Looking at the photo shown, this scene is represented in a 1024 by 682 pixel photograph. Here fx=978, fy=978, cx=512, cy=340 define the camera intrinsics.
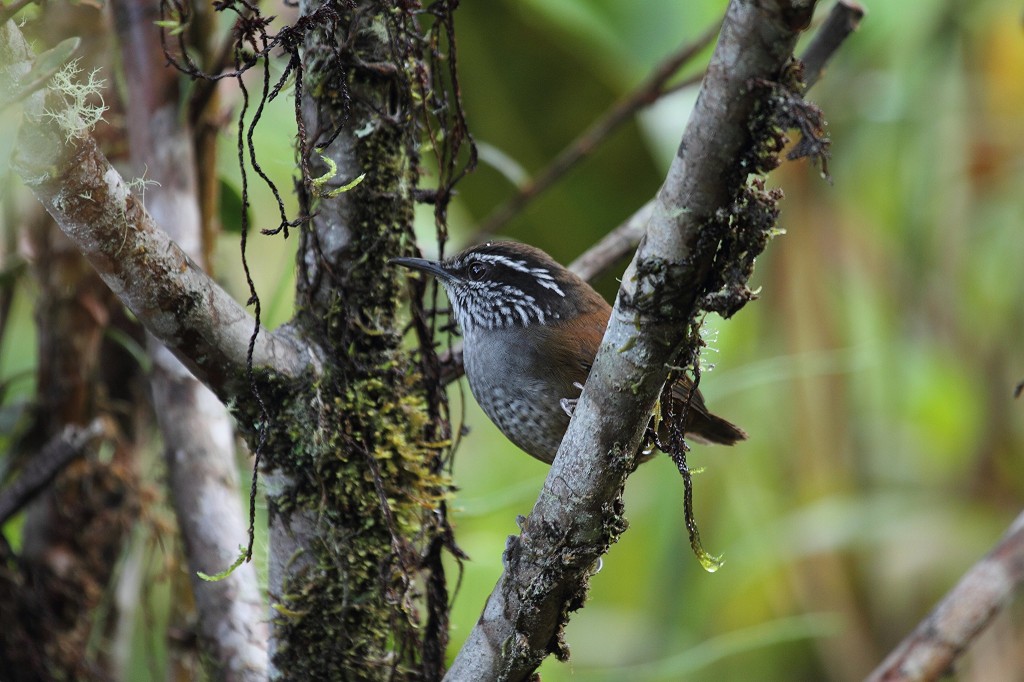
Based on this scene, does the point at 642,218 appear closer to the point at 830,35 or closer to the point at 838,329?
the point at 830,35

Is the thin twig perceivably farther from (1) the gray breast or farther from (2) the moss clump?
(1) the gray breast

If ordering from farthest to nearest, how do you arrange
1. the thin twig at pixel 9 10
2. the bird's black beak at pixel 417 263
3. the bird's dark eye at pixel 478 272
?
the bird's dark eye at pixel 478 272
the bird's black beak at pixel 417 263
the thin twig at pixel 9 10

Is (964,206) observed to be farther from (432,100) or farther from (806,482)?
(432,100)

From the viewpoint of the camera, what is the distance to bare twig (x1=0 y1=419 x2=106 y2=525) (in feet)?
9.27

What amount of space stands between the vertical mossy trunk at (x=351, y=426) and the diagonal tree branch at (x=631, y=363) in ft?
1.19

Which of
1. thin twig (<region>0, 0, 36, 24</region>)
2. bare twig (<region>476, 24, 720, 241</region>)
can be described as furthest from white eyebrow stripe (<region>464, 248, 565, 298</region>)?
thin twig (<region>0, 0, 36, 24</region>)

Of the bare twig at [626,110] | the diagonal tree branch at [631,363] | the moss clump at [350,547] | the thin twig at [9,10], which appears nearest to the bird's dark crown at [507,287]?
the bare twig at [626,110]

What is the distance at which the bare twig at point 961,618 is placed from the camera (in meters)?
2.72

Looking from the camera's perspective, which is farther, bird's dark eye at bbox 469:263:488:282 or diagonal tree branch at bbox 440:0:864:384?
bird's dark eye at bbox 469:263:488:282

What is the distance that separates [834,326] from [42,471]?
374 centimetres

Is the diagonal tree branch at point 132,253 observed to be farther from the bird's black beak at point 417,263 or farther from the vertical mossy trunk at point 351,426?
the bird's black beak at point 417,263

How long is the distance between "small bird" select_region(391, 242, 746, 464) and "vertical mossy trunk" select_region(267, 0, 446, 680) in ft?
1.03

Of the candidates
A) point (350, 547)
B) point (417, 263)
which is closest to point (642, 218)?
point (417, 263)

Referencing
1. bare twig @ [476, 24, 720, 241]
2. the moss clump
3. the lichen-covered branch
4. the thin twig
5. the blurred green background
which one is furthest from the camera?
the blurred green background
